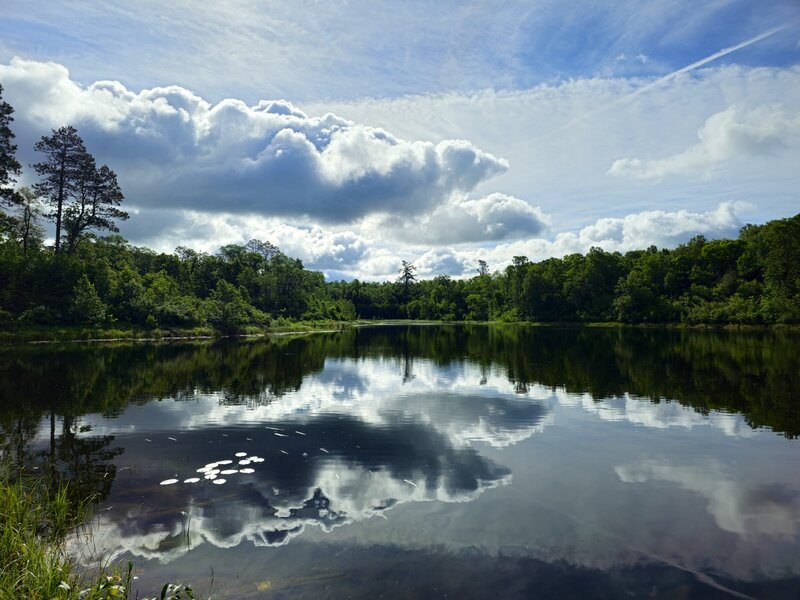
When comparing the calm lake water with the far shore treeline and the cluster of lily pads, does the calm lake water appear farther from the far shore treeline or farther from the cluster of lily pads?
the far shore treeline

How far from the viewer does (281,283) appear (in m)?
111

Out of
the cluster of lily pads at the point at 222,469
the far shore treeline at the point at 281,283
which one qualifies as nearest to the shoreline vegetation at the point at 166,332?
the far shore treeline at the point at 281,283

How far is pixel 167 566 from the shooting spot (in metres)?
8.66

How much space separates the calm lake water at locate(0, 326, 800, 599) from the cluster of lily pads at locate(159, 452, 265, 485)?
0.09 meters

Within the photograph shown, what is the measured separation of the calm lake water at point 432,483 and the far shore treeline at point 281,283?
3937 centimetres

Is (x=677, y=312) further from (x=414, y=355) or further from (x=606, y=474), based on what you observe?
(x=606, y=474)

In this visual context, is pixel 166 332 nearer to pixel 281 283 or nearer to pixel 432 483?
pixel 281 283

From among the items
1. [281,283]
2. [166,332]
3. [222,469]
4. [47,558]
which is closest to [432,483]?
[222,469]

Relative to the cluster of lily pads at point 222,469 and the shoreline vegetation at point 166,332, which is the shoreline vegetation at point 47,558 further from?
the shoreline vegetation at point 166,332

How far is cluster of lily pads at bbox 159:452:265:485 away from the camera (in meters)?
13.1

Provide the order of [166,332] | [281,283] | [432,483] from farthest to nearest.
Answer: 1. [281,283]
2. [166,332]
3. [432,483]

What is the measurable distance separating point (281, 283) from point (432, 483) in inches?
4022

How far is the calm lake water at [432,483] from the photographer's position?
867cm

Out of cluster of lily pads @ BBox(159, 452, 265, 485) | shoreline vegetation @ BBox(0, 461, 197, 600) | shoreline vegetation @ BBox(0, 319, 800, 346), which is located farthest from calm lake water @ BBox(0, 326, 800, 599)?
shoreline vegetation @ BBox(0, 319, 800, 346)
